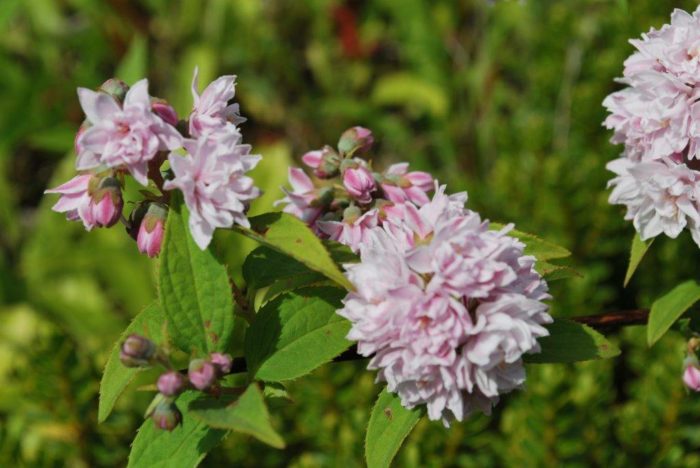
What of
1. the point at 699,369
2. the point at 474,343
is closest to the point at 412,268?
the point at 474,343

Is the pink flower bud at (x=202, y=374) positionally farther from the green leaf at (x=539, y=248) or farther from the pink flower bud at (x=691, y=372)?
the pink flower bud at (x=691, y=372)

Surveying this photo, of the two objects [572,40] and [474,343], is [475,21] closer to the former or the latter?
[572,40]

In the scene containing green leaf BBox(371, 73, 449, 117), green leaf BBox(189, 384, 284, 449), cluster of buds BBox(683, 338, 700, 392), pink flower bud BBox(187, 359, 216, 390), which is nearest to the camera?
green leaf BBox(189, 384, 284, 449)

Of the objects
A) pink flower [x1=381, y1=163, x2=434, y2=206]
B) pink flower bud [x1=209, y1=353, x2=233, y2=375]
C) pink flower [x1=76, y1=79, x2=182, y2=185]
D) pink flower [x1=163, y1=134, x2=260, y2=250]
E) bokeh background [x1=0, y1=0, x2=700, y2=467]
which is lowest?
bokeh background [x1=0, y1=0, x2=700, y2=467]

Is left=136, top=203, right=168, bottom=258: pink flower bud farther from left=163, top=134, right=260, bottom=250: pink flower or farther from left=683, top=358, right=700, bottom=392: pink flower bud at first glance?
left=683, top=358, right=700, bottom=392: pink flower bud

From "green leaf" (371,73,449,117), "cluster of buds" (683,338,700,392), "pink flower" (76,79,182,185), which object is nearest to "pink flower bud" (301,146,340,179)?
"pink flower" (76,79,182,185)

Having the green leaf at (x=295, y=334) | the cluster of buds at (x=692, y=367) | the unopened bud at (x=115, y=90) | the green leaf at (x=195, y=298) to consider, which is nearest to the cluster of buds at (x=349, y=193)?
the green leaf at (x=295, y=334)
